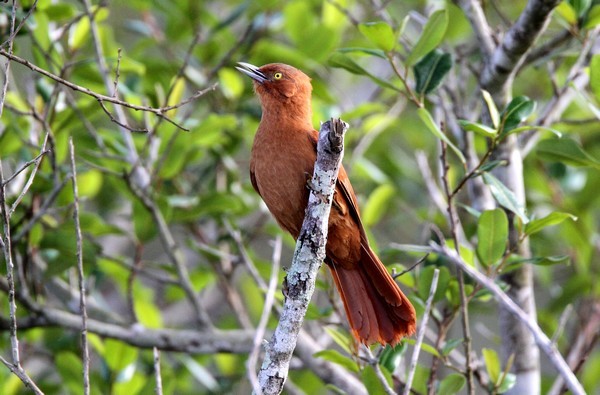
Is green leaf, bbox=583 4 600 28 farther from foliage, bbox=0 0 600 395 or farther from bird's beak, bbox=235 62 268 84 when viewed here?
bird's beak, bbox=235 62 268 84

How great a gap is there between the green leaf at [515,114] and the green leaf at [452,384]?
1013 millimetres

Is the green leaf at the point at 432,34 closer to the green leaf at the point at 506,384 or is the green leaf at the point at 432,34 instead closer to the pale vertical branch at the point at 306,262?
the pale vertical branch at the point at 306,262

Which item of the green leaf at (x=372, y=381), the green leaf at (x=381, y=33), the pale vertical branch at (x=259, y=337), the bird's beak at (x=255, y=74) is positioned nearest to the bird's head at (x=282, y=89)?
the bird's beak at (x=255, y=74)

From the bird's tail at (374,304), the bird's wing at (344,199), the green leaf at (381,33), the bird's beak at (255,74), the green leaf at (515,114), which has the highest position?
the bird's beak at (255,74)

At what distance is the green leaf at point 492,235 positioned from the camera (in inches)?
138

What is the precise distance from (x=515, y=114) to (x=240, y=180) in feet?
8.06

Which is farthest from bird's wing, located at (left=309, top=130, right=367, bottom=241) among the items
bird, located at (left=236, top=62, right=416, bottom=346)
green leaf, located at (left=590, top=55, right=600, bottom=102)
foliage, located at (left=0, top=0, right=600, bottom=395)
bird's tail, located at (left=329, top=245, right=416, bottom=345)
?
green leaf, located at (left=590, top=55, right=600, bottom=102)

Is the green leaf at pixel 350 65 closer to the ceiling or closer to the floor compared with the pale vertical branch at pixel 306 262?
closer to the ceiling

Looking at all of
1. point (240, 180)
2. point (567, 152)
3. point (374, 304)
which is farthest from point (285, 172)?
point (240, 180)

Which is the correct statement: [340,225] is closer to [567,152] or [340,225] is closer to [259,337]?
[259,337]

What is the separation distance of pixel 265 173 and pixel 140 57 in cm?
203

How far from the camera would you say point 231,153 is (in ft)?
18.1

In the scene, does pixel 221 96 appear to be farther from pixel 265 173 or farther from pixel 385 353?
pixel 385 353

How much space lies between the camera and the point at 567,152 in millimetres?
3805
